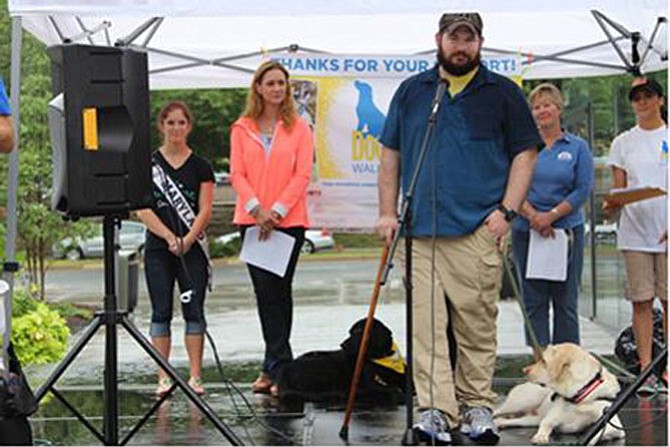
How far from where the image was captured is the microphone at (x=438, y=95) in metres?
6.17

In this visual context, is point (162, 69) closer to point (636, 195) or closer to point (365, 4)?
point (636, 195)

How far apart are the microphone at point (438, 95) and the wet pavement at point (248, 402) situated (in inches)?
63.3

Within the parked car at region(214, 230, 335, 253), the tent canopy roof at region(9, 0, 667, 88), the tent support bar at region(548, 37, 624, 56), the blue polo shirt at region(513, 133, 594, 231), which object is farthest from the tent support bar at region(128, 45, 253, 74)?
the parked car at region(214, 230, 335, 253)

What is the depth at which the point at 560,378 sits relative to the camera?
636 centimetres

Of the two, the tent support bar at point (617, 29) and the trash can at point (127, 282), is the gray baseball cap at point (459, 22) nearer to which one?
the tent support bar at point (617, 29)

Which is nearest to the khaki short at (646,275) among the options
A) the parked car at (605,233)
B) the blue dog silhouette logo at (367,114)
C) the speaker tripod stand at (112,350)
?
the blue dog silhouette logo at (367,114)

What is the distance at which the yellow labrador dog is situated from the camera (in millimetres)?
6336

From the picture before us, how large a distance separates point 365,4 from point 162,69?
14.2 ft

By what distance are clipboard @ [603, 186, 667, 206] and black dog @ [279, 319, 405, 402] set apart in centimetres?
158

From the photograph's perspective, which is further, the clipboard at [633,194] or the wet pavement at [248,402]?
the clipboard at [633,194]

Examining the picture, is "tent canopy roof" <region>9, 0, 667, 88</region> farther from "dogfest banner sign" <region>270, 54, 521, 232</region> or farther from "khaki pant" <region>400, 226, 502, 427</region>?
"khaki pant" <region>400, 226, 502, 427</region>

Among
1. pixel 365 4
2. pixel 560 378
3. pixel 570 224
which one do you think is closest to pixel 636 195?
pixel 570 224

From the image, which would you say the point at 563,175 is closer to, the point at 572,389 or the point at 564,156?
the point at 564,156

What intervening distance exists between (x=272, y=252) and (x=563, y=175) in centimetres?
183
